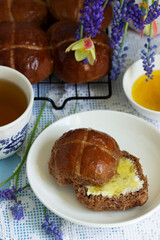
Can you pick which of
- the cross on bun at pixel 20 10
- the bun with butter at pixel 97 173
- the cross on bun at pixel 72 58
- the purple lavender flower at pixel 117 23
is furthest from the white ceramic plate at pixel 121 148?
the cross on bun at pixel 20 10

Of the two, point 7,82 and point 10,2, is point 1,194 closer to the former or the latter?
point 7,82

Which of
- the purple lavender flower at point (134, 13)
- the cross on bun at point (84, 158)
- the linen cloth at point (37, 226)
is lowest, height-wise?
the linen cloth at point (37, 226)

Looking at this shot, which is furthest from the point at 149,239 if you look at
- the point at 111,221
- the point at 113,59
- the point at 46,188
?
the point at 113,59

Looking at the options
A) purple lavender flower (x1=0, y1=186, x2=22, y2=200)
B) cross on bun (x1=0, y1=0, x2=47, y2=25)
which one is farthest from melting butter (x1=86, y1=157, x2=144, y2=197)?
cross on bun (x1=0, y1=0, x2=47, y2=25)

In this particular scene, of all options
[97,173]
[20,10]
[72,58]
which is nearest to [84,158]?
[97,173]

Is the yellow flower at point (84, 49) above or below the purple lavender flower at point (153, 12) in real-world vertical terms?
below

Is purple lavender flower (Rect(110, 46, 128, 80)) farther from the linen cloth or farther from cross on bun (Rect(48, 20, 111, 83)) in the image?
the linen cloth

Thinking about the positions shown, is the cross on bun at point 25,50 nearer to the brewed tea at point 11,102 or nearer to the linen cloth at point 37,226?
the brewed tea at point 11,102
